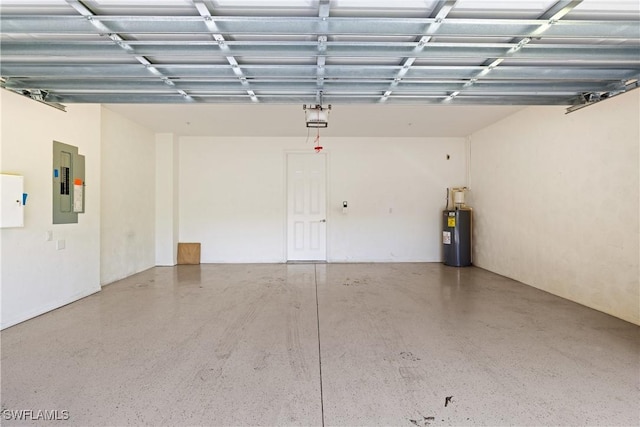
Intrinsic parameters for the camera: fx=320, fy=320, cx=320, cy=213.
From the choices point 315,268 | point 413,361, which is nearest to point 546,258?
point 413,361

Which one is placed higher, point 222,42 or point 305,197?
point 222,42

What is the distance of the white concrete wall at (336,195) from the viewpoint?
6.54 metres

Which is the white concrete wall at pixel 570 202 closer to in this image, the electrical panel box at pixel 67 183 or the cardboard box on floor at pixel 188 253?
the cardboard box on floor at pixel 188 253

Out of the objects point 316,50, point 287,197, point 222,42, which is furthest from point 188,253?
point 316,50

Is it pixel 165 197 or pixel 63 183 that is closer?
pixel 63 183

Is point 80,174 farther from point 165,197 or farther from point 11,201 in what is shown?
point 165,197

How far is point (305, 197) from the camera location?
6.61 metres

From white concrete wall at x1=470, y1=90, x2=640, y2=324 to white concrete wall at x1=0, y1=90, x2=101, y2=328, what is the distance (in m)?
6.03

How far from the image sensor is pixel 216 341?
278 centimetres

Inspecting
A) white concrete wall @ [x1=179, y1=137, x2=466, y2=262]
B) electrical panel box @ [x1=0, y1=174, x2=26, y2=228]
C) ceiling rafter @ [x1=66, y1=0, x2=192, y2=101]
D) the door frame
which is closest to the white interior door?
the door frame

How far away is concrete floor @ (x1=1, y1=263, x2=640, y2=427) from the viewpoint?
183 centimetres

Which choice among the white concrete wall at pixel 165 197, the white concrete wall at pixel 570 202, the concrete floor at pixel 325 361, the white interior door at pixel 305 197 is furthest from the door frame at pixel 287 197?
the white concrete wall at pixel 570 202

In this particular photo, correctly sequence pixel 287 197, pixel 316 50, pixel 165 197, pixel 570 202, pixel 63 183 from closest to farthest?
pixel 316 50
pixel 63 183
pixel 570 202
pixel 165 197
pixel 287 197

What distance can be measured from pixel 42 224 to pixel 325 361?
3366 mm
